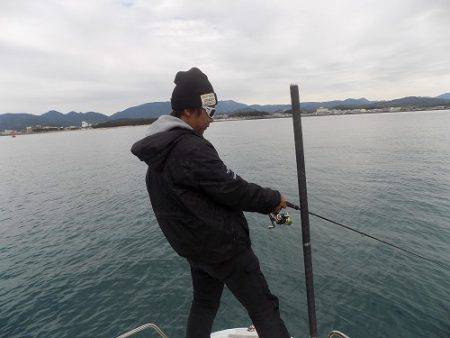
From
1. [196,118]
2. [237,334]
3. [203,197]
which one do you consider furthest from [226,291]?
[196,118]

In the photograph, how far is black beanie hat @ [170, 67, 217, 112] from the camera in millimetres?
3328

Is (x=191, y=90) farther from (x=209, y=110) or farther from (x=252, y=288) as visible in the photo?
(x=252, y=288)

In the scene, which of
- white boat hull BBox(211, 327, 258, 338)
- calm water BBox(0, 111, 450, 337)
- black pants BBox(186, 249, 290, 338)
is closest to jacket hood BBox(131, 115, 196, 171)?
black pants BBox(186, 249, 290, 338)

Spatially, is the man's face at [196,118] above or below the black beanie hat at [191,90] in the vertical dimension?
below

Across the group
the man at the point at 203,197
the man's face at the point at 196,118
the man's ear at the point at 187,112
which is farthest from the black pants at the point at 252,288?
the man's ear at the point at 187,112

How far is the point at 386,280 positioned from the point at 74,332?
11.5m

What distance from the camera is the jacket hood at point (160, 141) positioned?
3.04 metres

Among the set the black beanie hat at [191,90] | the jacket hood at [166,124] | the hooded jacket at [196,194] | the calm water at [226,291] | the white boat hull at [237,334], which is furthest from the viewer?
the calm water at [226,291]

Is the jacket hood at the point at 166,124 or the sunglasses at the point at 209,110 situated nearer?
the jacket hood at the point at 166,124

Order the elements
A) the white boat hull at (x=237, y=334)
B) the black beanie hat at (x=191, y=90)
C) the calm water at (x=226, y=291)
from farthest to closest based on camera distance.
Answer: the calm water at (x=226, y=291)
the white boat hull at (x=237, y=334)
the black beanie hat at (x=191, y=90)

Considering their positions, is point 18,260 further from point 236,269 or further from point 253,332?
point 236,269

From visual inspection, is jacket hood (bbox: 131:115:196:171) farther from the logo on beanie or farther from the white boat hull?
the white boat hull

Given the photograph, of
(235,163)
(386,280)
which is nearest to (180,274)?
(386,280)

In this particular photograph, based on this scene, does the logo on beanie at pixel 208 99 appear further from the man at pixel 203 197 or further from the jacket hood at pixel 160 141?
the jacket hood at pixel 160 141
